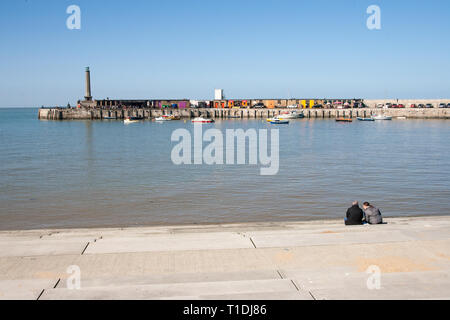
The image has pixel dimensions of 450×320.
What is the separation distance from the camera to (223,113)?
12769 cm

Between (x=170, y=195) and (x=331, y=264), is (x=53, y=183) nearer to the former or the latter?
(x=170, y=195)

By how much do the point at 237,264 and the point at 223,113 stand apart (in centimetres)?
12035

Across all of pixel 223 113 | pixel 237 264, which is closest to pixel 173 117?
pixel 223 113

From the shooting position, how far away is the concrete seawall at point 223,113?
118812mm

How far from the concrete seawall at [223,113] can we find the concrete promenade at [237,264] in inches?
4475

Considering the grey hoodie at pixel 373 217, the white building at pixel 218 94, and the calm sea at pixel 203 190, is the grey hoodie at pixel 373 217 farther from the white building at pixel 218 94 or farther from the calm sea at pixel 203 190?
the white building at pixel 218 94

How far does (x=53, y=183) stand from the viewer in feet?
79.2

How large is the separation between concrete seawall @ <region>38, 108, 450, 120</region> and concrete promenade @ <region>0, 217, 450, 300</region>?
373ft

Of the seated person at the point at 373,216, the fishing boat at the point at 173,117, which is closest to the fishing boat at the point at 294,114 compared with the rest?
the fishing boat at the point at 173,117

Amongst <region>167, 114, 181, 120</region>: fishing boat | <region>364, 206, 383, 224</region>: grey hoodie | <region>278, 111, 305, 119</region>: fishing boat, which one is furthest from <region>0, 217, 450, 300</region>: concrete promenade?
<region>278, 111, 305, 119</region>: fishing boat

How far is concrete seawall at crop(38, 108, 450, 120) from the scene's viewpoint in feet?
390

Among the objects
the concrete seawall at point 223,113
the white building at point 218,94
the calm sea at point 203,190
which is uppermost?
the white building at point 218,94
